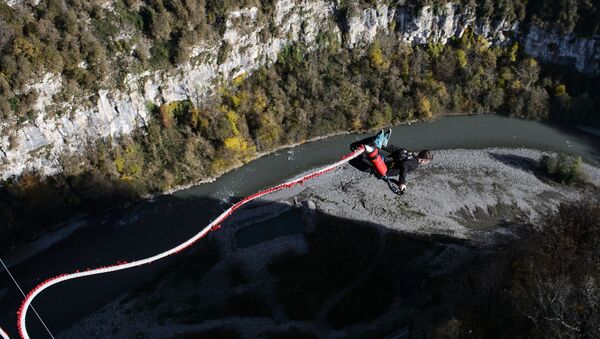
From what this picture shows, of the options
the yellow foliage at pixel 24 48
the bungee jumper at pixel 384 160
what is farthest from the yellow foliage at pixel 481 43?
the yellow foliage at pixel 24 48

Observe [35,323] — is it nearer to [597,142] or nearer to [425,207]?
[425,207]

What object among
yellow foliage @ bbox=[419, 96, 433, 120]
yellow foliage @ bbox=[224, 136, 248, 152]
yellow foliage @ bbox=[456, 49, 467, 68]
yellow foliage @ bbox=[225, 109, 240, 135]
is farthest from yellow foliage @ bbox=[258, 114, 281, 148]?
yellow foliage @ bbox=[456, 49, 467, 68]

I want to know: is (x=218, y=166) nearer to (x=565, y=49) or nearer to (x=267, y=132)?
(x=267, y=132)

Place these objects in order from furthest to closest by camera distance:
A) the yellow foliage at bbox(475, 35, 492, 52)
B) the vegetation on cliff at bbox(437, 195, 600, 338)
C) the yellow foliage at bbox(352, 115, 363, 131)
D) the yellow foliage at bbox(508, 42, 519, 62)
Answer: the yellow foliage at bbox(475, 35, 492, 52) → the yellow foliage at bbox(508, 42, 519, 62) → the yellow foliage at bbox(352, 115, 363, 131) → the vegetation on cliff at bbox(437, 195, 600, 338)

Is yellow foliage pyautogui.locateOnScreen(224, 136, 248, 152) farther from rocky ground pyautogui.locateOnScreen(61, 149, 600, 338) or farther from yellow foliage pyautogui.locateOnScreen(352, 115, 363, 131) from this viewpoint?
yellow foliage pyautogui.locateOnScreen(352, 115, 363, 131)

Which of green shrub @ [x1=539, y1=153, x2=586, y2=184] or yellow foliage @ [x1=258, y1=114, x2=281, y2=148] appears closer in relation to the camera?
green shrub @ [x1=539, y1=153, x2=586, y2=184]

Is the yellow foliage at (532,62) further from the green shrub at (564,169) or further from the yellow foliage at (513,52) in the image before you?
the green shrub at (564,169)

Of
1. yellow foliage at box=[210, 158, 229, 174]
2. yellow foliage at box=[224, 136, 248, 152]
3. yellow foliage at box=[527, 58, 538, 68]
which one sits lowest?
yellow foliage at box=[210, 158, 229, 174]
